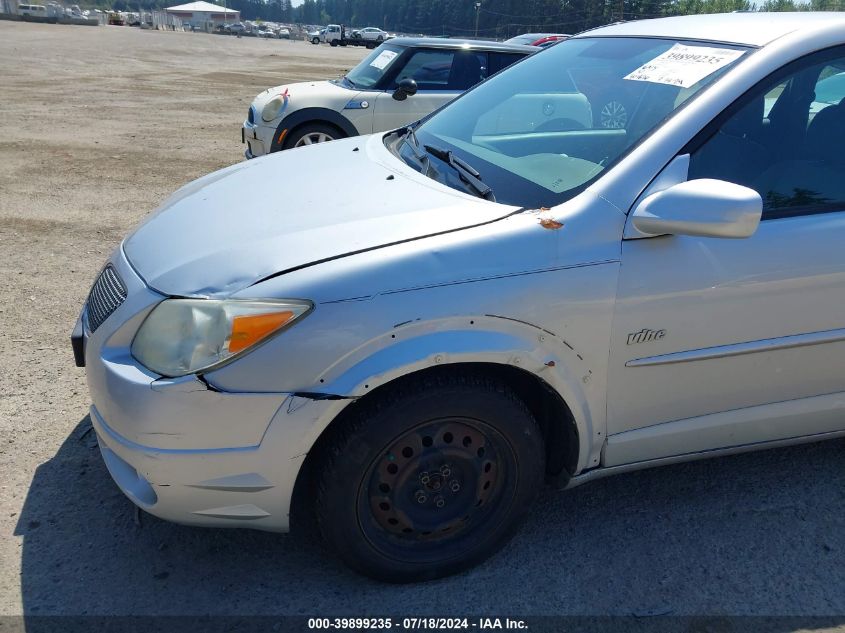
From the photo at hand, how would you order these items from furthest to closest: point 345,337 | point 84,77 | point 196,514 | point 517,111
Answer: point 84,77
point 517,111
point 196,514
point 345,337

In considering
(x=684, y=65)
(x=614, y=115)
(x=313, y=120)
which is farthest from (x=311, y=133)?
(x=684, y=65)

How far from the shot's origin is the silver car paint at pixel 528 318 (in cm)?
210

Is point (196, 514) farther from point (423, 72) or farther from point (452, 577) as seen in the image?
point (423, 72)

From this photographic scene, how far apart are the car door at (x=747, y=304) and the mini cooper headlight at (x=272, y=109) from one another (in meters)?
6.36

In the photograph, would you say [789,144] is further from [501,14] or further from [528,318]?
[501,14]

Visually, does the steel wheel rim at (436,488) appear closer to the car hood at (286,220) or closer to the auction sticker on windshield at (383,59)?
the car hood at (286,220)

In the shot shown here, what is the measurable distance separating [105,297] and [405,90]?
236 inches

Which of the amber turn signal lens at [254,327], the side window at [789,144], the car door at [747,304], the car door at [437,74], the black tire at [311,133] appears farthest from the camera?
the car door at [437,74]

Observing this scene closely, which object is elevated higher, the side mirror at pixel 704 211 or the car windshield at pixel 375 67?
the car windshield at pixel 375 67

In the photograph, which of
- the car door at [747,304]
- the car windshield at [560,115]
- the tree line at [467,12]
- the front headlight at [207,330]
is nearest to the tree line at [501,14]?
the tree line at [467,12]

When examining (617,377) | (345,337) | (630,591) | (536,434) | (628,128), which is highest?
(628,128)

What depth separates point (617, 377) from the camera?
2.39 meters

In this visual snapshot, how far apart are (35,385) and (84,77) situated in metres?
17.9

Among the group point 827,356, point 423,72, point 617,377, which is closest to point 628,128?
point 617,377
